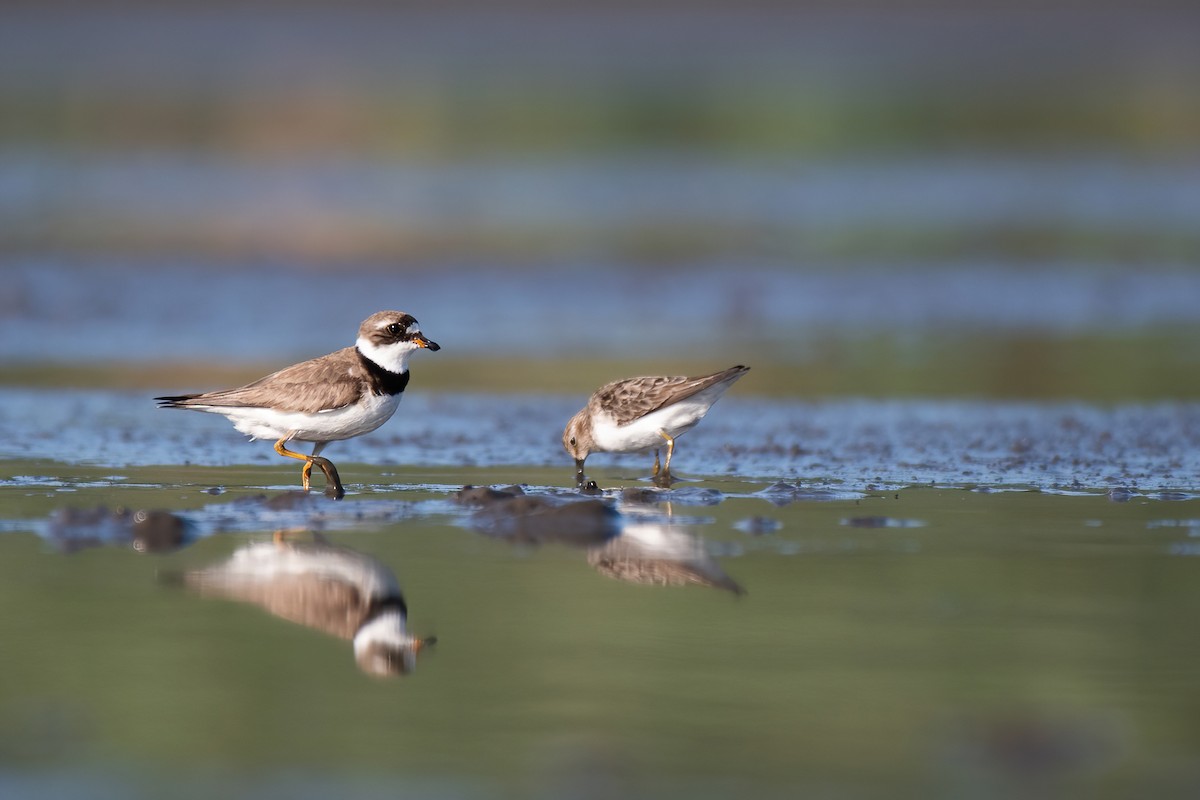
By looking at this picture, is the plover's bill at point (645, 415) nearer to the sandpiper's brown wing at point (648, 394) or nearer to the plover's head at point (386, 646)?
the sandpiper's brown wing at point (648, 394)

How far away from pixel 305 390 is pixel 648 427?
2.08m

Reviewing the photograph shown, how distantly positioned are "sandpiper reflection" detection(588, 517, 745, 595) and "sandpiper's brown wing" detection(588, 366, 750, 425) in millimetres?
1871

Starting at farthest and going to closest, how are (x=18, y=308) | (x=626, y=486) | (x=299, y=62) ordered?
(x=299, y=62), (x=18, y=308), (x=626, y=486)

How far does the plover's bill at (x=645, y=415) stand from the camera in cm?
1134

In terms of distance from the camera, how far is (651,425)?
37.3 ft

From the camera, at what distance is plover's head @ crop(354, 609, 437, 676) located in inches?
270

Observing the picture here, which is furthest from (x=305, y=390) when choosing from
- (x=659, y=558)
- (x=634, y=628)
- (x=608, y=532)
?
(x=634, y=628)

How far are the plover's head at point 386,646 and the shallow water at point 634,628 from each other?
73 millimetres

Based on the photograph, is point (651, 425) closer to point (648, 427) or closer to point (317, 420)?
point (648, 427)

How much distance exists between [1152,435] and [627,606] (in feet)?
19.4

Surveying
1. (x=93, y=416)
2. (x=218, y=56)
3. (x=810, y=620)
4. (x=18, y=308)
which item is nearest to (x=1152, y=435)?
(x=810, y=620)

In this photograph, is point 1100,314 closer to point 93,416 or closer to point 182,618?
point 93,416

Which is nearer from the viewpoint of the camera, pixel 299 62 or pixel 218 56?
pixel 299 62

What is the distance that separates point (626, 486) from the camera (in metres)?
11.2
